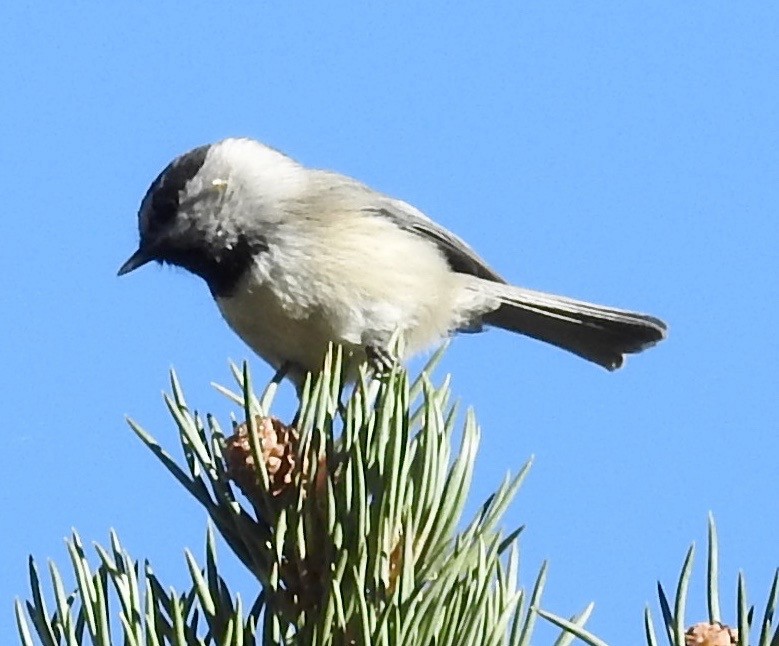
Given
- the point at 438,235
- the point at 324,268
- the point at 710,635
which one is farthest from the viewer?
the point at 438,235

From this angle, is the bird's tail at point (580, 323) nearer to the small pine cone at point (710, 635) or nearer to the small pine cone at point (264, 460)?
the small pine cone at point (264, 460)

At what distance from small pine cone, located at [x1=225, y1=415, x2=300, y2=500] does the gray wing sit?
170 centimetres

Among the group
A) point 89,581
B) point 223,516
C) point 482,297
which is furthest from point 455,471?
point 482,297

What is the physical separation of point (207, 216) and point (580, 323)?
105 centimetres

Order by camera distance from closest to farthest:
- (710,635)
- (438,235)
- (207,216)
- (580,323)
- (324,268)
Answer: (710,635), (324,268), (207,216), (438,235), (580,323)

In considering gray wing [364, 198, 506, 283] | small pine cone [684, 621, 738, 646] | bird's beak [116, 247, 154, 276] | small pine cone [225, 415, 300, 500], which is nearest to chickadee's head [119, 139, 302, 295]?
bird's beak [116, 247, 154, 276]

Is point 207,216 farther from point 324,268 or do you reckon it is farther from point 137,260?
point 324,268

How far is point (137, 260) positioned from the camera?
281 cm

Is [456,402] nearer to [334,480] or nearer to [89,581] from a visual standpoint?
[334,480]

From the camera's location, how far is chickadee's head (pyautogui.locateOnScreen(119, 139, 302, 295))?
2.66m

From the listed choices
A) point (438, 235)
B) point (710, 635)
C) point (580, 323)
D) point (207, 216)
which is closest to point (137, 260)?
point (207, 216)

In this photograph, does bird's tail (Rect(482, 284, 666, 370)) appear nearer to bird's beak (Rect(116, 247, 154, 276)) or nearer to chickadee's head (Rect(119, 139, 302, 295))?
chickadee's head (Rect(119, 139, 302, 295))

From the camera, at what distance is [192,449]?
1.23 m

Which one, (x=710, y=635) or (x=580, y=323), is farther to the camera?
(x=580, y=323)
